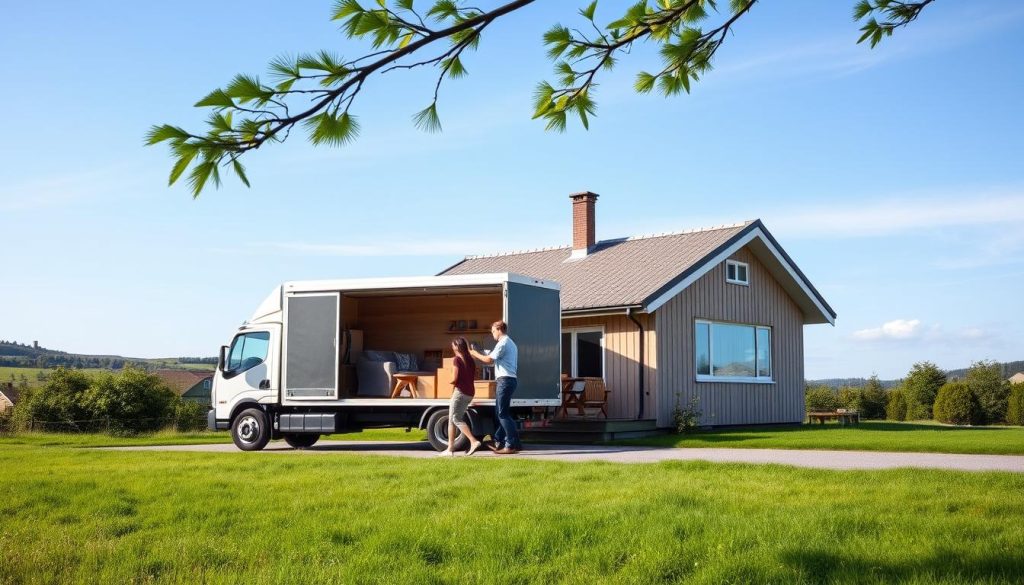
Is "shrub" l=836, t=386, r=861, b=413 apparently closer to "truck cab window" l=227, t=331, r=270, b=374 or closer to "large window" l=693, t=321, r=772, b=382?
"large window" l=693, t=321, r=772, b=382

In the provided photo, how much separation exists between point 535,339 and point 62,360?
93004 millimetres

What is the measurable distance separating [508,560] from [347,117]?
293 centimetres

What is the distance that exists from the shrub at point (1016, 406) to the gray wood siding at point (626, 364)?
1706 centimetres

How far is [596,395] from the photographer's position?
18.4 metres

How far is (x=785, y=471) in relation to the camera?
362 inches

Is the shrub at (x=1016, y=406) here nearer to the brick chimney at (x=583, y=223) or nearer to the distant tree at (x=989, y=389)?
the distant tree at (x=989, y=389)

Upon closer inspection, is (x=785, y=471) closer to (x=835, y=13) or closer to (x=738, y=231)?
(x=835, y=13)

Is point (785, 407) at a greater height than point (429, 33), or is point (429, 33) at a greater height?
point (429, 33)

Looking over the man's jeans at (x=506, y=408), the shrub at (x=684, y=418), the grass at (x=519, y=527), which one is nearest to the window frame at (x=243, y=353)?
the man's jeans at (x=506, y=408)

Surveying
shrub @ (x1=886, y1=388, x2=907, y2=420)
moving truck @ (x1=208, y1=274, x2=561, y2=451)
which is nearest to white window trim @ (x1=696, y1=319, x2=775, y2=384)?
moving truck @ (x1=208, y1=274, x2=561, y2=451)

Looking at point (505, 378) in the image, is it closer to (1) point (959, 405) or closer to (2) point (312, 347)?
(2) point (312, 347)

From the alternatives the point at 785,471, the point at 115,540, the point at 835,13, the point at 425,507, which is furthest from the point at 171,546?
the point at 785,471

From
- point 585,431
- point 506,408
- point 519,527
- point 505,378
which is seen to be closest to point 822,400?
point 585,431

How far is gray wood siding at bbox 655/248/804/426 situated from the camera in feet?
61.3
